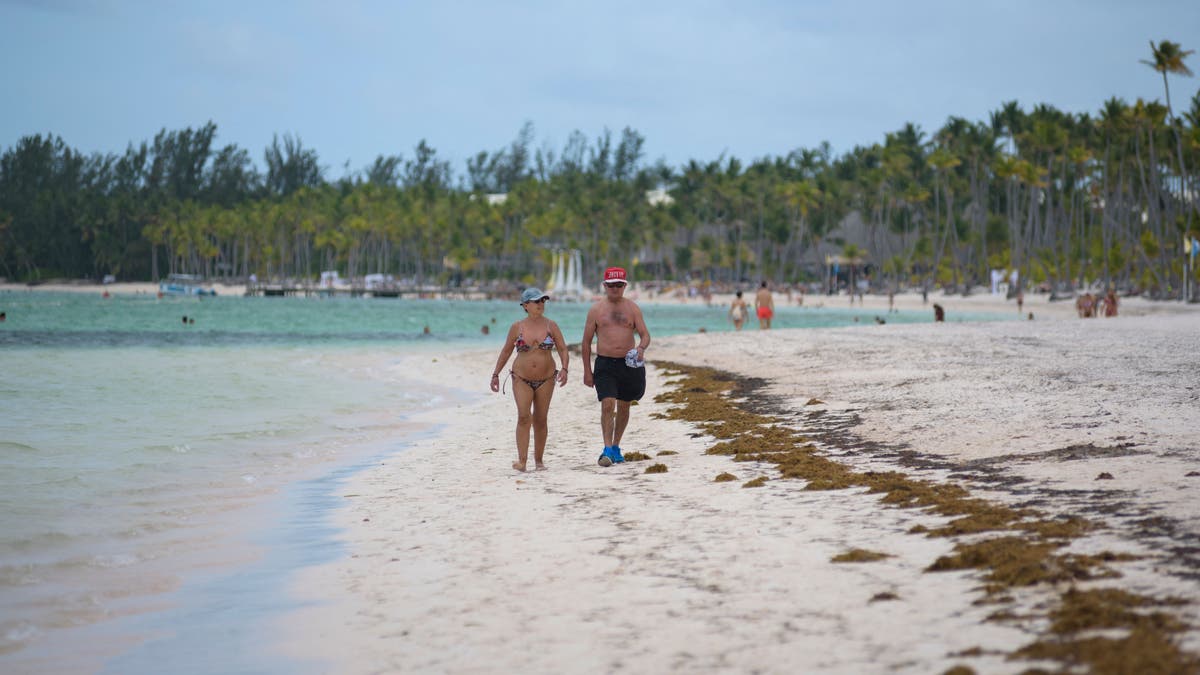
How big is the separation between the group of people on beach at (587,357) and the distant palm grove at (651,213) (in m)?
65.7

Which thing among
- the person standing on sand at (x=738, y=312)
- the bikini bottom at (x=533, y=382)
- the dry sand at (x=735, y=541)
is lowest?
the dry sand at (x=735, y=541)

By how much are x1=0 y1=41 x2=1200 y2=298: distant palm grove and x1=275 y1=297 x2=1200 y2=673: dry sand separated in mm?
62917

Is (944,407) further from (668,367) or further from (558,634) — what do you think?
(668,367)

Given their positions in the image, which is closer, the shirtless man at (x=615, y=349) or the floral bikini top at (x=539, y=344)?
the floral bikini top at (x=539, y=344)

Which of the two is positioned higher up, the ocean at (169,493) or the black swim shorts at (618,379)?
the black swim shorts at (618,379)

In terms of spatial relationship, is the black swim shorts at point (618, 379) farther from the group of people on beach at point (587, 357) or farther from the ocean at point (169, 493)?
the ocean at point (169, 493)

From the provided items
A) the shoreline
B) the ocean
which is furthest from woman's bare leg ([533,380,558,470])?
the shoreline

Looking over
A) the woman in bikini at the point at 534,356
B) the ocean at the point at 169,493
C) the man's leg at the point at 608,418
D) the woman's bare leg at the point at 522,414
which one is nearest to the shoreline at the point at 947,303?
the ocean at the point at 169,493

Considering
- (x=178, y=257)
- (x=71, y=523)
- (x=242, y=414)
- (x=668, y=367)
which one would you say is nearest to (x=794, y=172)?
(x=178, y=257)

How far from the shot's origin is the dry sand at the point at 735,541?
5.21 metres

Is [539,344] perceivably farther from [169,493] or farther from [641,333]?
[169,493]

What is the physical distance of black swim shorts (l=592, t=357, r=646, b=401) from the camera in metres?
10.8

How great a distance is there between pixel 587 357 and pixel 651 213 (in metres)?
125

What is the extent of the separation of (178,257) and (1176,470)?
176 meters
